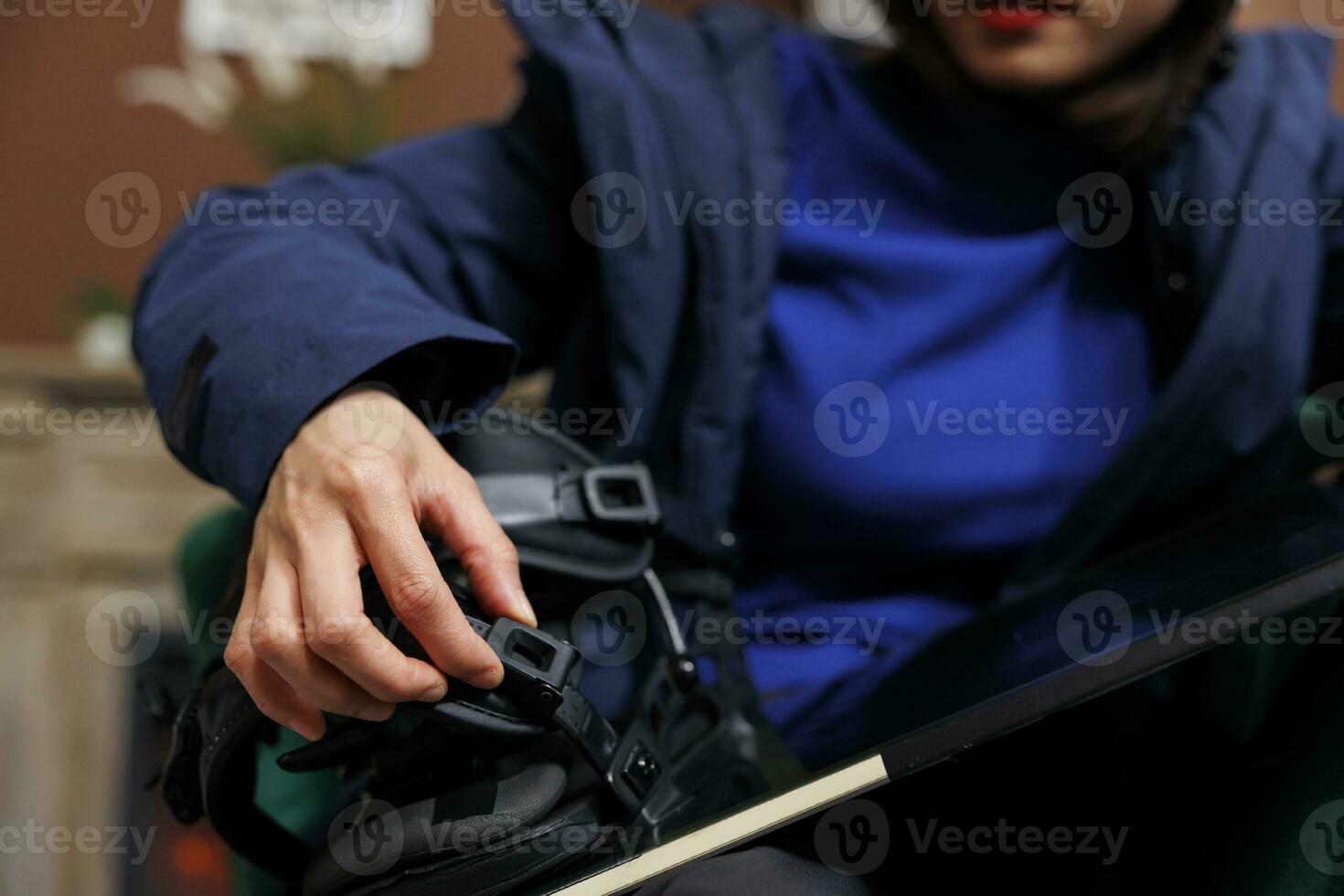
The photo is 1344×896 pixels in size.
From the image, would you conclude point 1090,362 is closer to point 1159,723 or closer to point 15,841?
point 1159,723

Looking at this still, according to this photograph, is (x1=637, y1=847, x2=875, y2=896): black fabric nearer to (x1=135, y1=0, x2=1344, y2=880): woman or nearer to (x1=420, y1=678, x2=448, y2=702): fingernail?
(x1=420, y1=678, x2=448, y2=702): fingernail

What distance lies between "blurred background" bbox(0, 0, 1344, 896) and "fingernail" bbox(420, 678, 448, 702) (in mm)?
1006

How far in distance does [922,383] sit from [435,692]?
1.38 ft

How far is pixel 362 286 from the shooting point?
487 mm

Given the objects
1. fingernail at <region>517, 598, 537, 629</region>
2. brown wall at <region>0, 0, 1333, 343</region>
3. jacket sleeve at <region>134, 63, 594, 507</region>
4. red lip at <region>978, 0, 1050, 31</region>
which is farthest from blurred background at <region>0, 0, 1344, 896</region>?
fingernail at <region>517, 598, 537, 629</region>

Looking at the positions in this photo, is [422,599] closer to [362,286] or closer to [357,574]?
[357,574]

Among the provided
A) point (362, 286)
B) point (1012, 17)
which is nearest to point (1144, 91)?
point (1012, 17)

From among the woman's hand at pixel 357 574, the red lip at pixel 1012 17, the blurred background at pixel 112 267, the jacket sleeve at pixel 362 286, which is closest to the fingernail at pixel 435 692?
the woman's hand at pixel 357 574

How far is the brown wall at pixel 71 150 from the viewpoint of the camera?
1.61m

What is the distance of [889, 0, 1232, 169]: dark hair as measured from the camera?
689mm

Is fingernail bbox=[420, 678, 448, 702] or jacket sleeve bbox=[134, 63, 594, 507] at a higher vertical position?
jacket sleeve bbox=[134, 63, 594, 507]

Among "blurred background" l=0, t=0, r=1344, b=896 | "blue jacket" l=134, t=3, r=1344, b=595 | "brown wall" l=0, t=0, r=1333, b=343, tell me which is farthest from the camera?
"brown wall" l=0, t=0, r=1333, b=343

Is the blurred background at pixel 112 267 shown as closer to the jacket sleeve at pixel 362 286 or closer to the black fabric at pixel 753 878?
the jacket sleeve at pixel 362 286

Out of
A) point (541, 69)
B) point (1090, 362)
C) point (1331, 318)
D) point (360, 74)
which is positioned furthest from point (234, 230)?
point (360, 74)
